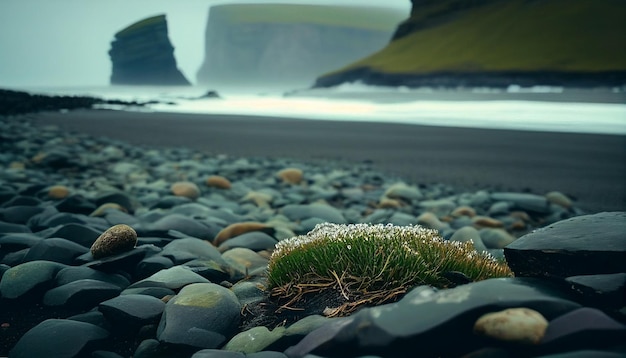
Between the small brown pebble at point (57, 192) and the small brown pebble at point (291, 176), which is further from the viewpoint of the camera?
the small brown pebble at point (291, 176)

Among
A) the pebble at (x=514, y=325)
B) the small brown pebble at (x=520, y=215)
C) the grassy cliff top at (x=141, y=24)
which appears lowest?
the small brown pebble at (x=520, y=215)

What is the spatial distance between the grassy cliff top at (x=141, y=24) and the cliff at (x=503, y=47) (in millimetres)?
74996

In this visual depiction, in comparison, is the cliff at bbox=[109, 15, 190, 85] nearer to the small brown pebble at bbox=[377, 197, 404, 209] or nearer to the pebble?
the small brown pebble at bbox=[377, 197, 404, 209]

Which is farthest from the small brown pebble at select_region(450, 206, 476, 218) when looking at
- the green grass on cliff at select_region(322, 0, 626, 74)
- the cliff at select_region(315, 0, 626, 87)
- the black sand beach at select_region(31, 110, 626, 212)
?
the green grass on cliff at select_region(322, 0, 626, 74)

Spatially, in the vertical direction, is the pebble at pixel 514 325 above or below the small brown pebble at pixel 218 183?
above

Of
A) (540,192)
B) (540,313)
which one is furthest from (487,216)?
(540,313)

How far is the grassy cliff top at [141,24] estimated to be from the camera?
14425cm

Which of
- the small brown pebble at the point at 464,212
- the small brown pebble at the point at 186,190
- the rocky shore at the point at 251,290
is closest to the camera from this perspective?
the rocky shore at the point at 251,290

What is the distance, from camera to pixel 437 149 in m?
15.6

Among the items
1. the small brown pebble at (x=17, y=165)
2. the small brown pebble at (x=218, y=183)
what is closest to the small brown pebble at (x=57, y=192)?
the small brown pebble at (x=218, y=183)

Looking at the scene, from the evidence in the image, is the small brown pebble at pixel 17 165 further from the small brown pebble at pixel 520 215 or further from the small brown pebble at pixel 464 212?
the small brown pebble at pixel 520 215

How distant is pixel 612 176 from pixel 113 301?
10.6 metres

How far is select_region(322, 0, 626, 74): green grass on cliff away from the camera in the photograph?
1786 inches

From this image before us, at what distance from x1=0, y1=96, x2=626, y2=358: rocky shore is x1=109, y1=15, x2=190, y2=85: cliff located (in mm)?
146614
